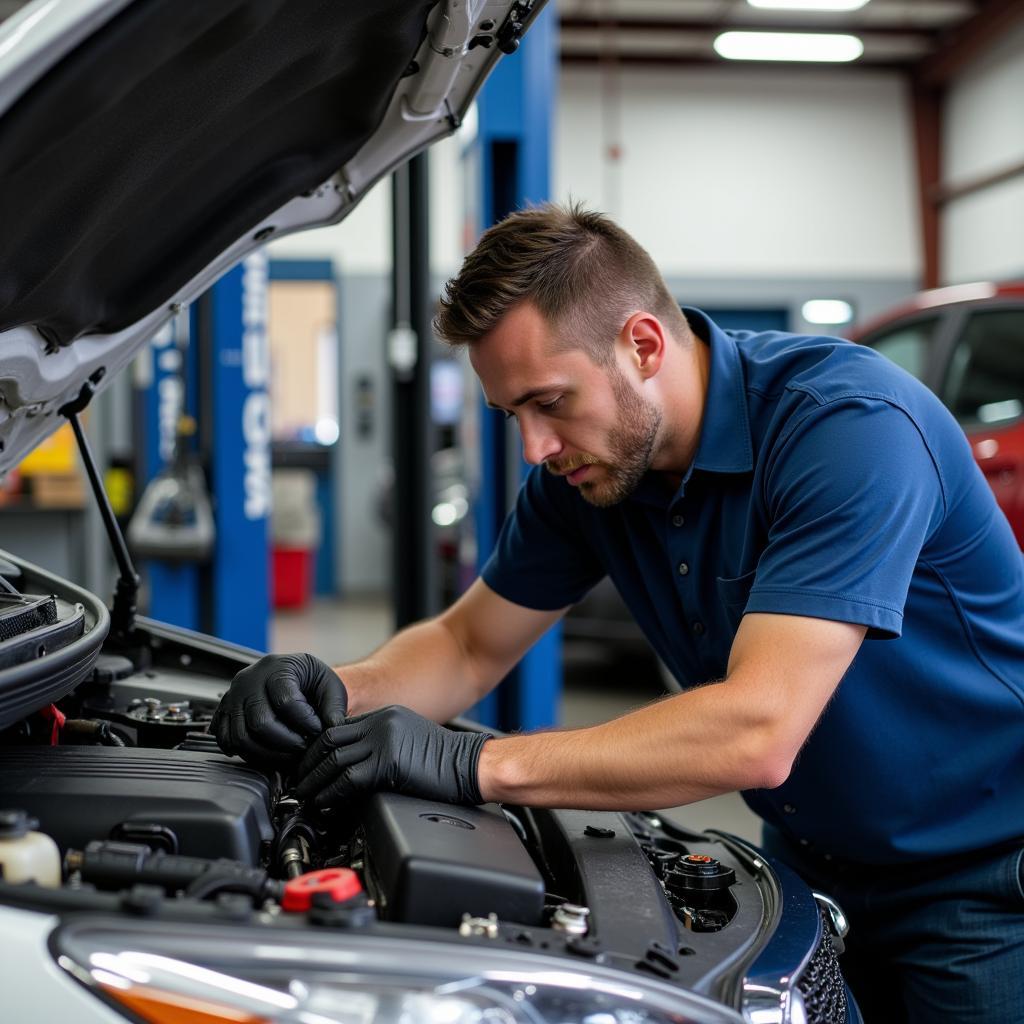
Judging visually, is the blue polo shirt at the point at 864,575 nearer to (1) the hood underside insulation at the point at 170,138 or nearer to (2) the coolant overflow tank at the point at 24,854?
(1) the hood underside insulation at the point at 170,138

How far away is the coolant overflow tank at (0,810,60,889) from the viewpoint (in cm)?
87

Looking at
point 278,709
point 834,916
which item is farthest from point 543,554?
point 834,916

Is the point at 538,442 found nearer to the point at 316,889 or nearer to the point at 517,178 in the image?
the point at 316,889

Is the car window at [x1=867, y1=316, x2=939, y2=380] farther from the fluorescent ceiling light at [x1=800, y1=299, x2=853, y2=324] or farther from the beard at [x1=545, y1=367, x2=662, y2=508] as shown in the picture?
the fluorescent ceiling light at [x1=800, y1=299, x2=853, y2=324]

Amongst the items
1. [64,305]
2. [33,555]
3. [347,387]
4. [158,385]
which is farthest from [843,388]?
[347,387]

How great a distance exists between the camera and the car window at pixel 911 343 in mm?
3725

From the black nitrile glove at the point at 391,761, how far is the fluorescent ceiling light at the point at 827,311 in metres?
9.32

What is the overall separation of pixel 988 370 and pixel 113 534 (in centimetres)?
287

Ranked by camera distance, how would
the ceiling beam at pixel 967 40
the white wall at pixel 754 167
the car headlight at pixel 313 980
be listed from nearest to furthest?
the car headlight at pixel 313 980
the ceiling beam at pixel 967 40
the white wall at pixel 754 167

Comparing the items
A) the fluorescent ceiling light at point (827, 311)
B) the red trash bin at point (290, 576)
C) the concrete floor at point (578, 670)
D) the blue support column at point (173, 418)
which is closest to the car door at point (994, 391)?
the concrete floor at point (578, 670)

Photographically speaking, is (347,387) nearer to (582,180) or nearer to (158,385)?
(582,180)

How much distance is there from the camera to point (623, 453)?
1416 mm

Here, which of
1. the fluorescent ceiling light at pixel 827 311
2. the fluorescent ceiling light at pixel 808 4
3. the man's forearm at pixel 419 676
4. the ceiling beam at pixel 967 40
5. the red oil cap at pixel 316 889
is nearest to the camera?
the red oil cap at pixel 316 889

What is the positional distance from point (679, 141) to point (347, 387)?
349 cm
